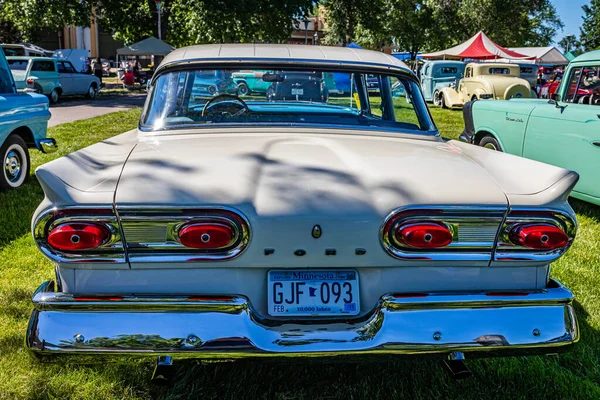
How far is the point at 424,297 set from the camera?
7.27ft

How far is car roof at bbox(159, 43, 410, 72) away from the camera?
3.31m

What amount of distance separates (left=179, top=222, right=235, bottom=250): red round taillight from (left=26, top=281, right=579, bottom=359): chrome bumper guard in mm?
217

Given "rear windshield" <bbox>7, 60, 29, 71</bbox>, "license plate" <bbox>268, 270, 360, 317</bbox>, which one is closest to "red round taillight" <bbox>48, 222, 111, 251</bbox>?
"license plate" <bbox>268, 270, 360, 317</bbox>

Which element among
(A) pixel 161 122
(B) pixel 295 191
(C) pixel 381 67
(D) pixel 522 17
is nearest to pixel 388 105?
(C) pixel 381 67

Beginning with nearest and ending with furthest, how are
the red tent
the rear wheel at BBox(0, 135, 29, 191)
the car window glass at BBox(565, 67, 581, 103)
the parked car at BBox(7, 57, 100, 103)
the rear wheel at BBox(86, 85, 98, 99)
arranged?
the car window glass at BBox(565, 67, 581, 103) < the rear wheel at BBox(0, 135, 29, 191) < the parked car at BBox(7, 57, 100, 103) < the rear wheel at BBox(86, 85, 98, 99) < the red tent

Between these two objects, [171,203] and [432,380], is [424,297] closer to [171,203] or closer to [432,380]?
[432,380]

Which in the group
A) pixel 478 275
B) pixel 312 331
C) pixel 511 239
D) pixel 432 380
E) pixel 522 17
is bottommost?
pixel 432 380

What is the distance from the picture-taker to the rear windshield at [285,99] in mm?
3262

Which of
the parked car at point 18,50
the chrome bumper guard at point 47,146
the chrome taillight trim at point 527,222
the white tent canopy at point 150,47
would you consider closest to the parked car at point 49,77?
the parked car at point 18,50

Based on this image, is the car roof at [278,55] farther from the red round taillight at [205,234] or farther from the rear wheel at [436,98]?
the rear wheel at [436,98]

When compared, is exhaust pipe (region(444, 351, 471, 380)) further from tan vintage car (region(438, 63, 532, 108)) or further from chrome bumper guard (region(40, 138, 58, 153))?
tan vintage car (region(438, 63, 532, 108))

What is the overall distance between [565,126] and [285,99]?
3.54 metres

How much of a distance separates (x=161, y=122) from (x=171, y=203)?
1224mm

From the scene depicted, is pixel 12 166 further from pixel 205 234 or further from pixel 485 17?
pixel 485 17
